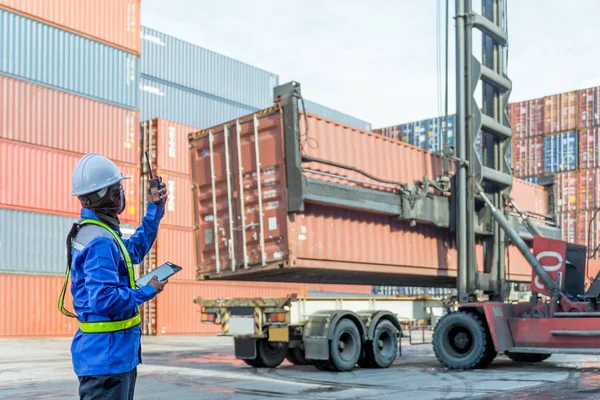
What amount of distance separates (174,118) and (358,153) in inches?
994

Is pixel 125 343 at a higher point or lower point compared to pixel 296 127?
lower

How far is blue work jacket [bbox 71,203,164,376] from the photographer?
11.0ft

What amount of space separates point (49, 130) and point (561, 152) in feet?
69.3

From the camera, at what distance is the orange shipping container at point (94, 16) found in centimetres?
2598

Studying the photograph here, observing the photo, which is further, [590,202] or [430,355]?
[590,202]

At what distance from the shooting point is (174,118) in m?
36.9

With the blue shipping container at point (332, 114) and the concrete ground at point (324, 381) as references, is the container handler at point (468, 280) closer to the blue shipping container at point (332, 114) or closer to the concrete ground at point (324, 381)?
the concrete ground at point (324, 381)

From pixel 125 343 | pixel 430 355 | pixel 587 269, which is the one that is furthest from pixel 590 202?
pixel 125 343

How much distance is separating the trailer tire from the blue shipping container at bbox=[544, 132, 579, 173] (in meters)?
23.0

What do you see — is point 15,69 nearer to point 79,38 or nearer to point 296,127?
point 79,38

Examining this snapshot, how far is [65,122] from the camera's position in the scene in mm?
26453

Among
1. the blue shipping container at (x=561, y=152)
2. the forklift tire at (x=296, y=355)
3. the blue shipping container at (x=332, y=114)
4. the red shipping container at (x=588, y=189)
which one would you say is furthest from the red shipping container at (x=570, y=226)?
the forklift tire at (x=296, y=355)

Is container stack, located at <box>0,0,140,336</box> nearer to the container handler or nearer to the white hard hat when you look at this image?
the container handler

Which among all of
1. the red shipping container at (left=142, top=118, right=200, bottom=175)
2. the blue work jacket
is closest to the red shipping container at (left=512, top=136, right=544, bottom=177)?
the red shipping container at (left=142, top=118, right=200, bottom=175)
